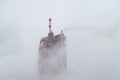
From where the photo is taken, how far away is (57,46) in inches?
2197

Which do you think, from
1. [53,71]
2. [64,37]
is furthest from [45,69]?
[64,37]

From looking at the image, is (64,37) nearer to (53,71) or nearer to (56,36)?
(56,36)

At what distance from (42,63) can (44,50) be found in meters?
1.83

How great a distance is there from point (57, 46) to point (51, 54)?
137cm

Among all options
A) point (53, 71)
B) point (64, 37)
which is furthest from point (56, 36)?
point (53, 71)

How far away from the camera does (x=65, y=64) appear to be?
57.2 m

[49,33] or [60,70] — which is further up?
[49,33]

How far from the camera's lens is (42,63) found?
56812 millimetres

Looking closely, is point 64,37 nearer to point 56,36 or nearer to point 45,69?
point 56,36

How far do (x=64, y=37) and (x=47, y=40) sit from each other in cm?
190

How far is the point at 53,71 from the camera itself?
58.2 metres

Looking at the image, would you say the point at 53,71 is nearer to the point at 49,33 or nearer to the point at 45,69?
the point at 45,69

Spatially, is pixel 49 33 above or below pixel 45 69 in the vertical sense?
above

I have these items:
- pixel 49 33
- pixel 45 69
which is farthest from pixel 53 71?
pixel 49 33
